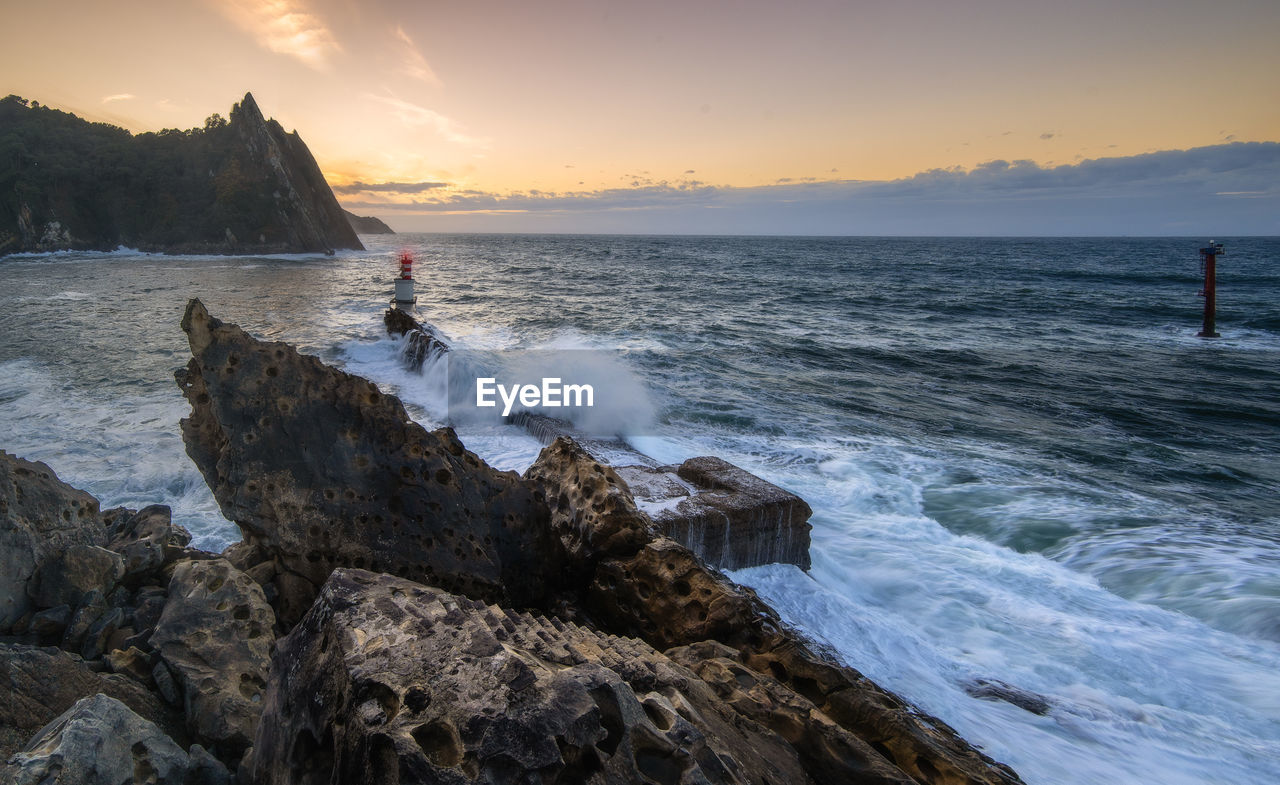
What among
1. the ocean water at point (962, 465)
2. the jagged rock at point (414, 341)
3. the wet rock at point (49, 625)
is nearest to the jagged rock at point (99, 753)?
the wet rock at point (49, 625)

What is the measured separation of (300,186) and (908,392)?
7722 cm

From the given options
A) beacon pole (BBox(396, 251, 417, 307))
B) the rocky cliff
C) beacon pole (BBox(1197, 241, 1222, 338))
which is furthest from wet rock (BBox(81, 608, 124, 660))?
the rocky cliff

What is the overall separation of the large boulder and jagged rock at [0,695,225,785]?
0.87ft

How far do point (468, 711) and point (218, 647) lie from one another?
1839 millimetres

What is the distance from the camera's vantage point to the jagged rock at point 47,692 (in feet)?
7.63

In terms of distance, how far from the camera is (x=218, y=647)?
2861 millimetres

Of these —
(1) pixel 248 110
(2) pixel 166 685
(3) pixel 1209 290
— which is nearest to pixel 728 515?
(2) pixel 166 685

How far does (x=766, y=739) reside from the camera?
90.8 inches

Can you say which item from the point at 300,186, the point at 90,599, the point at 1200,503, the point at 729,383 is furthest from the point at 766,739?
the point at 300,186

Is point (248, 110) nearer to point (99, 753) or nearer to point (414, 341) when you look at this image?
point (414, 341)

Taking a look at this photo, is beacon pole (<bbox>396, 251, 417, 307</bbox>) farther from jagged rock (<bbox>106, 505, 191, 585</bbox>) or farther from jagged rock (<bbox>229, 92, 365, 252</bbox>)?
jagged rock (<bbox>229, 92, 365, 252</bbox>)

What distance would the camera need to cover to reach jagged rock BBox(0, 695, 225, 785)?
6.03 ft

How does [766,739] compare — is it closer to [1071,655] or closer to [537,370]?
[1071,655]

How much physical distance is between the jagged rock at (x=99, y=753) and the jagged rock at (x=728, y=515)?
3472mm
